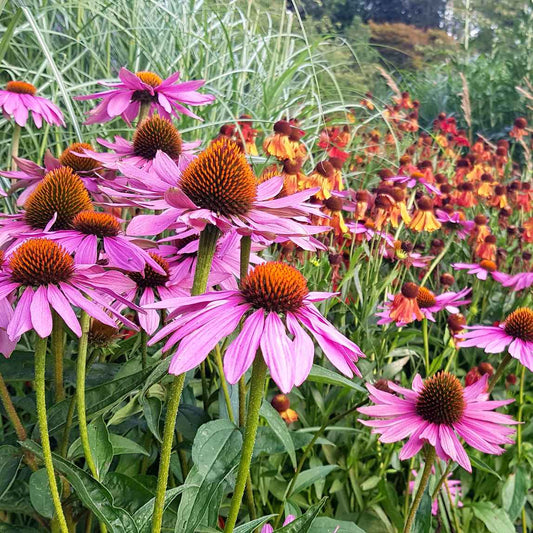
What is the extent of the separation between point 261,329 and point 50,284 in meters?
0.25

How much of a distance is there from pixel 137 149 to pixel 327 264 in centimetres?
58

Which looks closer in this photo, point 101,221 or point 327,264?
point 101,221

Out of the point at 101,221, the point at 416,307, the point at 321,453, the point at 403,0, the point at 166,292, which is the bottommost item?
the point at 321,453

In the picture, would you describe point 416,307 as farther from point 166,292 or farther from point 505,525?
point 166,292

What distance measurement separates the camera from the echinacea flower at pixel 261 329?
1.77 ft

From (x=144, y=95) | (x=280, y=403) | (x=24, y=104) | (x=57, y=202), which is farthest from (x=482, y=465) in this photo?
(x=24, y=104)

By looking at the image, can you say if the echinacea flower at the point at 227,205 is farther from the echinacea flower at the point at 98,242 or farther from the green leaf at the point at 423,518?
the green leaf at the point at 423,518

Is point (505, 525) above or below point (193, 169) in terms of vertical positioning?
below

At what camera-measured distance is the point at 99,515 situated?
584 millimetres

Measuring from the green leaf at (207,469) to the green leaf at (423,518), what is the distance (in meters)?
0.28

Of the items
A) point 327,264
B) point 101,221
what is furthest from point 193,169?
point 327,264

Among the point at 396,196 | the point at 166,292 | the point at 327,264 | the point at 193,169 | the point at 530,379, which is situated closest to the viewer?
the point at 193,169

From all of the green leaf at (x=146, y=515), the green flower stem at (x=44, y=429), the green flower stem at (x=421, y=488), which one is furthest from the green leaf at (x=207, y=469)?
the green flower stem at (x=421, y=488)

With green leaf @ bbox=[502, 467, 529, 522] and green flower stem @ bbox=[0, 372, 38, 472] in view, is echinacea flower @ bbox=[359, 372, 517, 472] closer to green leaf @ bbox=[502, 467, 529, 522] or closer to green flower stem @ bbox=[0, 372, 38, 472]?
green flower stem @ bbox=[0, 372, 38, 472]
